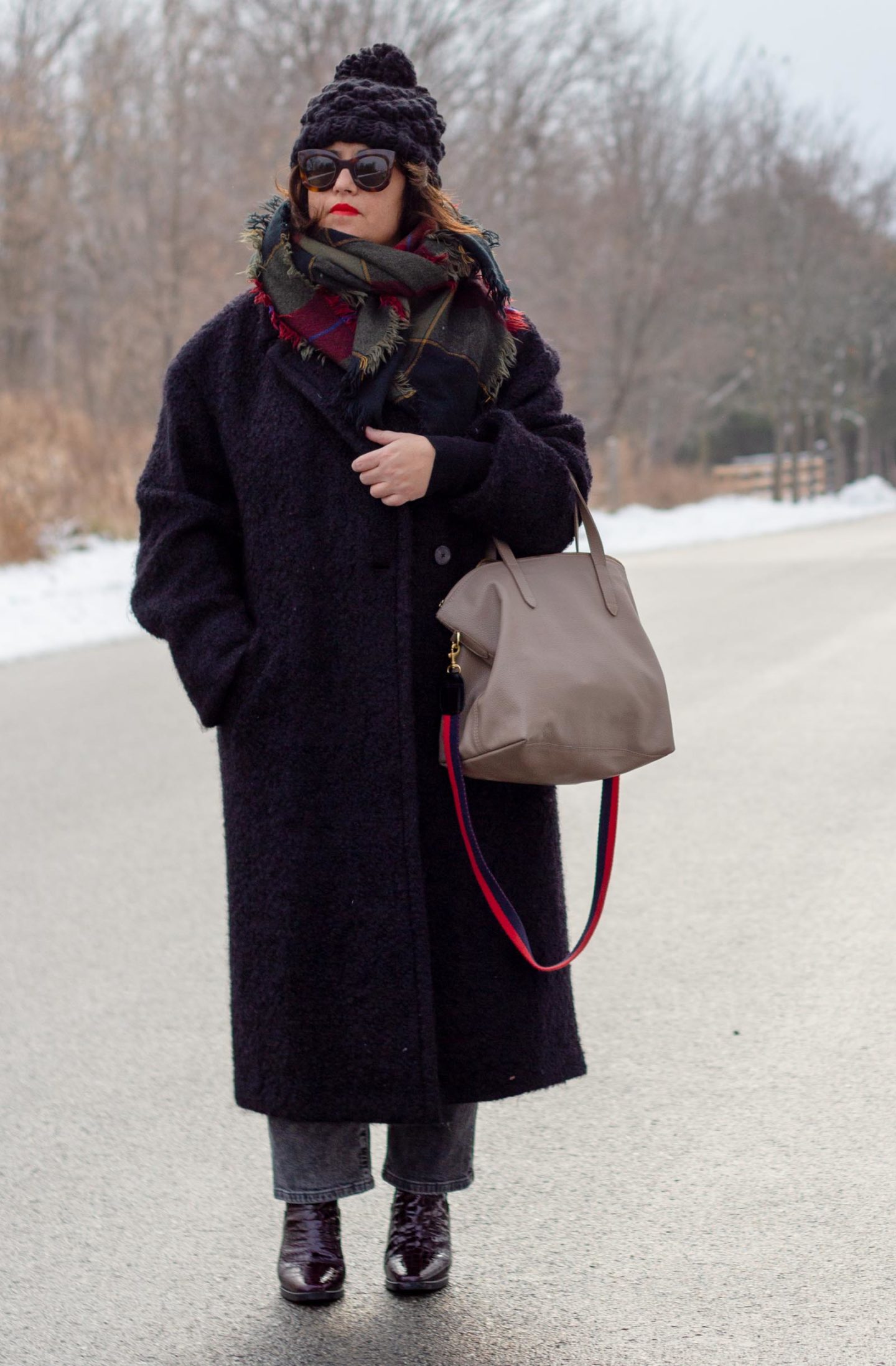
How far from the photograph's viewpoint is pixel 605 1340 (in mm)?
2639

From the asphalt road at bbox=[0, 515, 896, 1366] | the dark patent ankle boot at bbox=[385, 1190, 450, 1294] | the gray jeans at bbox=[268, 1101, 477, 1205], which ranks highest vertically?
the gray jeans at bbox=[268, 1101, 477, 1205]

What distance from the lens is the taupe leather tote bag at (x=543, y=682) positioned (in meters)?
2.55

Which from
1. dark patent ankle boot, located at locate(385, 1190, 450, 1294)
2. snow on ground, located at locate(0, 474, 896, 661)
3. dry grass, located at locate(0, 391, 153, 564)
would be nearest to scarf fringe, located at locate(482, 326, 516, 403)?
snow on ground, located at locate(0, 474, 896, 661)

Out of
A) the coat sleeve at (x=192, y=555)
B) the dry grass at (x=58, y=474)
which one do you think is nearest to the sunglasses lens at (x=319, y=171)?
the coat sleeve at (x=192, y=555)

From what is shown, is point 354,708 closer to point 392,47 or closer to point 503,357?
point 503,357

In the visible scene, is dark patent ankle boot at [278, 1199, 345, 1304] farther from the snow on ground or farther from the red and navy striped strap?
the snow on ground

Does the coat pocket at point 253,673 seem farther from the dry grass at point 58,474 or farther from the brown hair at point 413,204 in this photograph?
the dry grass at point 58,474

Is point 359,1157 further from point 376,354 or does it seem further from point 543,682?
point 376,354

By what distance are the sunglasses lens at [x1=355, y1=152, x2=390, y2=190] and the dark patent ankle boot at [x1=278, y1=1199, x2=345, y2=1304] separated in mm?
1650

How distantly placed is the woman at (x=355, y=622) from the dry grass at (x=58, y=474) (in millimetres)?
13752

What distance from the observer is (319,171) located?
267cm

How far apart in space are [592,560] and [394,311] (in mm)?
510

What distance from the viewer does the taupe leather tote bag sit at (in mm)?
2553

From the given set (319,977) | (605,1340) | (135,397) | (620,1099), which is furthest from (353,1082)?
(135,397)
